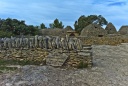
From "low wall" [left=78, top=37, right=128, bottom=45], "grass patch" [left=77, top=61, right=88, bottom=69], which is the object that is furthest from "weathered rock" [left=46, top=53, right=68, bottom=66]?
"low wall" [left=78, top=37, right=128, bottom=45]

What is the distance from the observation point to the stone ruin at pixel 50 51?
666 cm

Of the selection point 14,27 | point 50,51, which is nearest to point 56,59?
point 50,51

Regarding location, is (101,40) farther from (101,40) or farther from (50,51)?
(50,51)

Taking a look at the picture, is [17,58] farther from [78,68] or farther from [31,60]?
[78,68]

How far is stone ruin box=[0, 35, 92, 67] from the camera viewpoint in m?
6.66

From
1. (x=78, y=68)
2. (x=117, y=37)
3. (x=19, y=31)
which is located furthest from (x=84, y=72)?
(x=117, y=37)

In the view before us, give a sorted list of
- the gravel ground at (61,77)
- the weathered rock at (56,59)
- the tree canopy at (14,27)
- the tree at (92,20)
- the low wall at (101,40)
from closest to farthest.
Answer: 1. the gravel ground at (61,77)
2. the weathered rock at (56,59)
3. the tree canopy at (14,27)
4. the low wall at (101,40)
5. the tree at (92,20)

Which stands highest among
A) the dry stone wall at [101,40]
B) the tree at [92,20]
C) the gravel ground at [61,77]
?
the tree at [92,20]

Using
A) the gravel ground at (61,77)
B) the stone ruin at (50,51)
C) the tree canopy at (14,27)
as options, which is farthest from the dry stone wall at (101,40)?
the gravel ground at (61,77)

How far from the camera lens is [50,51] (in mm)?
6922

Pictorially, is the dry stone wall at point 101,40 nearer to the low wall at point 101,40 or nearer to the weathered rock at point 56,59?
the low wall at point 101,40

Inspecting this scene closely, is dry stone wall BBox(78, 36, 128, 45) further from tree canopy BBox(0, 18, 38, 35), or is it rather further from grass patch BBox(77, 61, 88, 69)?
grass patch BBox(77, 61, 88, 69)

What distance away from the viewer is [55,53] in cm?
677

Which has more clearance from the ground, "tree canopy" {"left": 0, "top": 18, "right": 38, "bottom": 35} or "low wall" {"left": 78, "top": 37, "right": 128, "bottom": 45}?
"tree canopy" {"left": 0, "top": 18, "right": 38, "bottom": 35}
